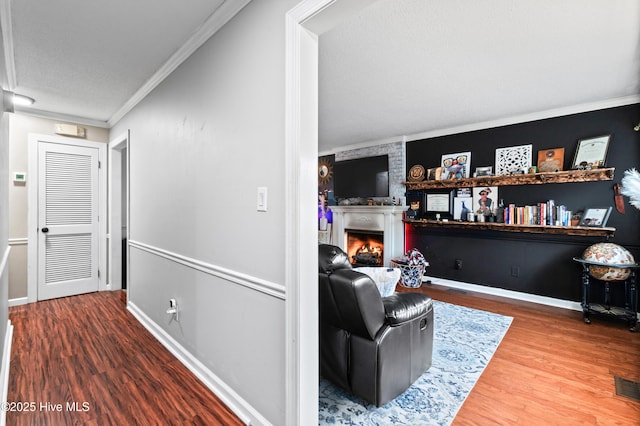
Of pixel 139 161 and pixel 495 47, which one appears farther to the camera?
pixel 139 161

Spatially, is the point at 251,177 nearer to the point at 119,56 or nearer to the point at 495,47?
the point at 119,56

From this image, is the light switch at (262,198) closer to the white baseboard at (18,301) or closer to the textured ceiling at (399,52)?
the textured ceiling at (399,52)

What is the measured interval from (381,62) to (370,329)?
7.34 feet

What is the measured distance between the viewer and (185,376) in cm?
219

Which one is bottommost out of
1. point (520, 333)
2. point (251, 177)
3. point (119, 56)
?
point (520, 333)

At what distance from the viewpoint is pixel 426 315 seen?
2.15 m

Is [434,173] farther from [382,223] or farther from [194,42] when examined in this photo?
[194,42]

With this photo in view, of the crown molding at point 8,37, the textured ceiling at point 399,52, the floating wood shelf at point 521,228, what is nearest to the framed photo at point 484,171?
the floating wood shelf at point 521,228

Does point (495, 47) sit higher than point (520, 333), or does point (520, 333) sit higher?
point (495, 47)

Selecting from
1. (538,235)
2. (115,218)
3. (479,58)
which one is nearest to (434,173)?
(538,235)

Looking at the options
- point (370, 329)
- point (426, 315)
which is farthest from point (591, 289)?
point (370, 329)

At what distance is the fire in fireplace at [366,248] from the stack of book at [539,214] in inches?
85.2

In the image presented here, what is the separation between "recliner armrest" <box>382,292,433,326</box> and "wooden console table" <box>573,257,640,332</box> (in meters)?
2.49

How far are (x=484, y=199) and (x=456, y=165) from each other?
27.5 inches
